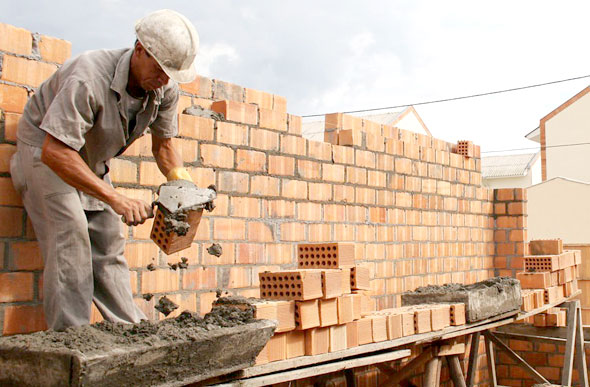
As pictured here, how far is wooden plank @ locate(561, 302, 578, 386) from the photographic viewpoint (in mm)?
6645

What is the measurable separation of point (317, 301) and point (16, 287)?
1534 mm

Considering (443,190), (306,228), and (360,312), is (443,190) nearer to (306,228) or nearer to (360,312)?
(306,228)

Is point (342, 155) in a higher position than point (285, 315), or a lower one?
higher

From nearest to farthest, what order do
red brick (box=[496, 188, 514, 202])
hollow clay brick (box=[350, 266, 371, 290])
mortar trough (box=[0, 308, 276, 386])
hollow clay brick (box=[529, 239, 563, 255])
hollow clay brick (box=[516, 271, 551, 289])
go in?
Result: mortar trough (box=[0, 308, 276, 386]) → hollow clay brick (box=[350, 266, 371, 290]) → hollow clay brick (box=[516, 271, 551, 289]) → hollow clay brick (box=[529, 239, 563, 255]) → red brick (box=[496, 188, 514, 202])

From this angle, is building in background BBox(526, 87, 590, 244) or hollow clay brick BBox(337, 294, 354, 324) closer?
hollow clay brick BBox(337, 294, 354, 324)

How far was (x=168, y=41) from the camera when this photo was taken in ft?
9.23

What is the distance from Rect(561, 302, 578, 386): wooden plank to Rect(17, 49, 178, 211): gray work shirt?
17.1 feet

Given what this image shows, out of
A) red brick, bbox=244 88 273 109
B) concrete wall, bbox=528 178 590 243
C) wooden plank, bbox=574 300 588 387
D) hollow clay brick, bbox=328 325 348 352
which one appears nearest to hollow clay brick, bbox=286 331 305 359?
hollow clay brick, bbox=328 325 348 352

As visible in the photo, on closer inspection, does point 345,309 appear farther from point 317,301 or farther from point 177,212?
point 177,212

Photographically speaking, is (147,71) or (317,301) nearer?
(147,71)

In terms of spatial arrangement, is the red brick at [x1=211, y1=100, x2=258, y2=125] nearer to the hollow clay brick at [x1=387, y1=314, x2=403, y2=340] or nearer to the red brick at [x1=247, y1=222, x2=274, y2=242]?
the red brick at [x1=247, y1=222, x2=274, y2=242]

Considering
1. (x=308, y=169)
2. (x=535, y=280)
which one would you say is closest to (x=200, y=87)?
(x=308, y=169)

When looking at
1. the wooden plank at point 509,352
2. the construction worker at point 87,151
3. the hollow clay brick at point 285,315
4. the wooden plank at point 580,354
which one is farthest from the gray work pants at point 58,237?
the wooden plank at point 580,354

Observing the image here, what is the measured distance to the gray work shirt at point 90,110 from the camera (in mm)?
2699
